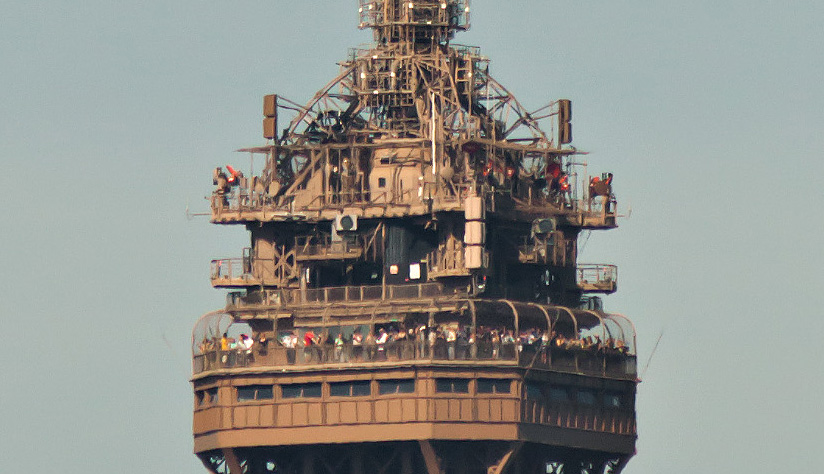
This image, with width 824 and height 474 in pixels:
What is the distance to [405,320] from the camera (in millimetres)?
193125

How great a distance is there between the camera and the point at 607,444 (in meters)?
198

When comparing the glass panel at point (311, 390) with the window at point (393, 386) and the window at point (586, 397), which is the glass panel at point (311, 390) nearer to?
the window at point (393, 386)

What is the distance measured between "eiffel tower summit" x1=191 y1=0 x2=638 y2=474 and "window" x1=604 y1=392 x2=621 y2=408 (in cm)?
14

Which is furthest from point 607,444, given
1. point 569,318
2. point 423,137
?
point 423,137

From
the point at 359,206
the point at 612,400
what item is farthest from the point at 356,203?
the point at 612,400

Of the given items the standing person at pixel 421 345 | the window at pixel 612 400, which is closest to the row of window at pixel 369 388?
the standing person at pixel 421 345

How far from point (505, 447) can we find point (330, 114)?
2141cm

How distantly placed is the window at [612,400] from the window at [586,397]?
114cm

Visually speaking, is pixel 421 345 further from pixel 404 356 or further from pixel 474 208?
pixel 474 208

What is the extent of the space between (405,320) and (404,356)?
129 inches

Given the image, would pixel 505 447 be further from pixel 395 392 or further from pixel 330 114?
pixel 330 114

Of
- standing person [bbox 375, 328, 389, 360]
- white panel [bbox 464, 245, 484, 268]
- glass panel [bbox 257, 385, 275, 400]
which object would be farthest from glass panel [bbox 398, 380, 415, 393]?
glass panel [bbox 257, 385, 275, 400]

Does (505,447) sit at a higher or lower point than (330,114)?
lower

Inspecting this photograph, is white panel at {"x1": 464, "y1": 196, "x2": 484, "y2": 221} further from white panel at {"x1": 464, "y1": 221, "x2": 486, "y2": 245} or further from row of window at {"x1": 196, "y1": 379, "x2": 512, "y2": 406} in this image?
row of window at {"x1": 196, "y1": 379, "x2": 512, "y2": 406}
